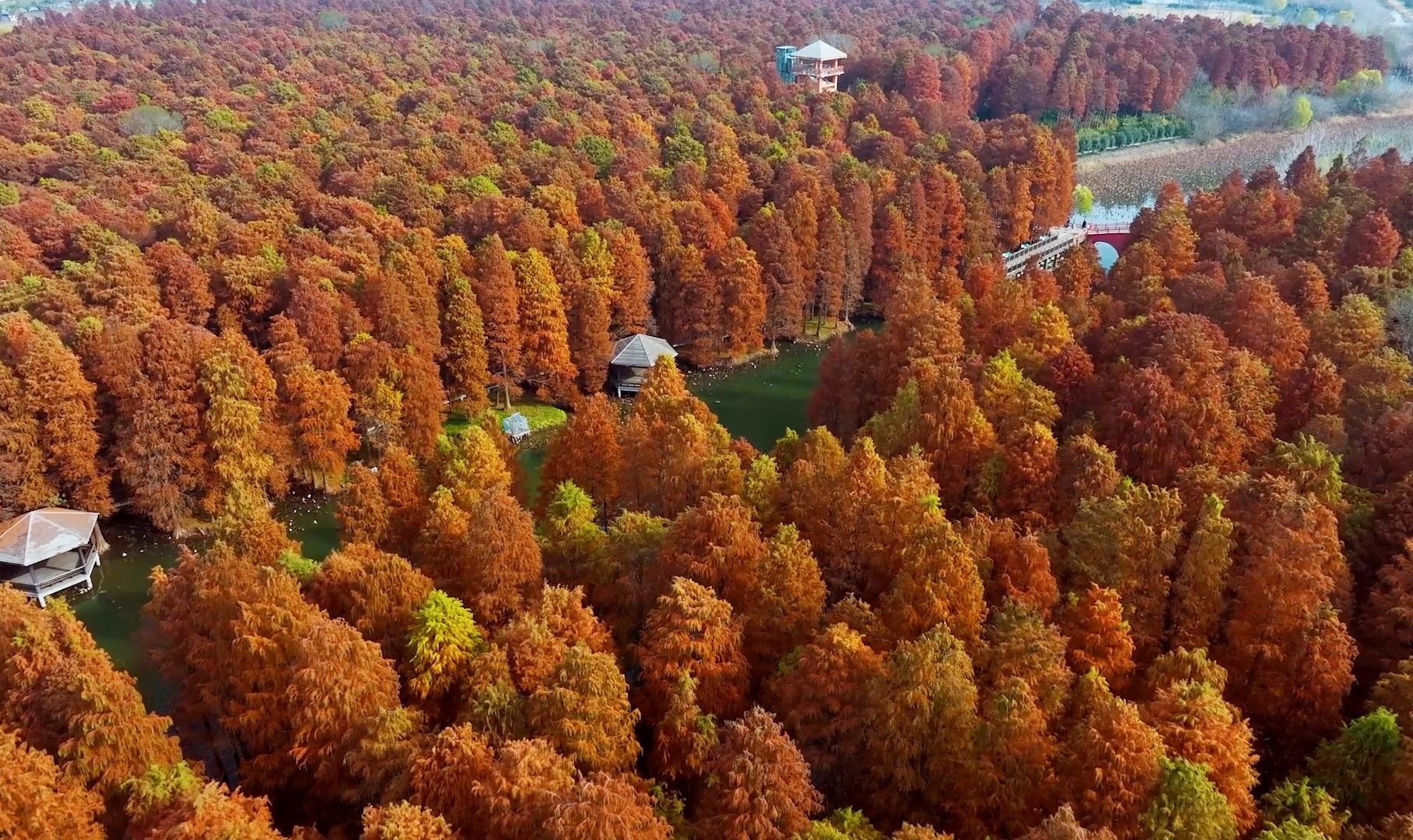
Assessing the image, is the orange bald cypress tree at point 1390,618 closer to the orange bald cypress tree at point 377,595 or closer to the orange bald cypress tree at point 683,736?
the orange bald cypress tree at point 683,736

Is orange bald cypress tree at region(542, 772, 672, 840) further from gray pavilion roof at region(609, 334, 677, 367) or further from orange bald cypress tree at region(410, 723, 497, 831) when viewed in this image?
gray pavilion roof at region(609, 334, 677, 367)

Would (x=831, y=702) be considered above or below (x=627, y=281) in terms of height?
above

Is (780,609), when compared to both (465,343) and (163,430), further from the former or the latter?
(465,343)

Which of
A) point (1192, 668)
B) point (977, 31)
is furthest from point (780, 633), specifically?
point (977, 31)

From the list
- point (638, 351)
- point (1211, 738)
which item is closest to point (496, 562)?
point (1211, 738)

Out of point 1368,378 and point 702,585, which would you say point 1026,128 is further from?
point 702,585

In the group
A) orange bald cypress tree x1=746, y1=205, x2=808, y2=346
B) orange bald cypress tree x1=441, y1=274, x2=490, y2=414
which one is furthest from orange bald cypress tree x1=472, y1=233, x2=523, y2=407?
orange bald cypress tree x1=746, y1=205, x2=808, y2=346
